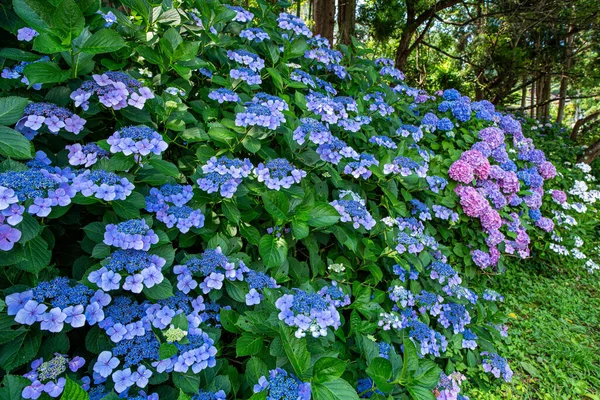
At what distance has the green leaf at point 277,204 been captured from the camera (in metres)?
1.39

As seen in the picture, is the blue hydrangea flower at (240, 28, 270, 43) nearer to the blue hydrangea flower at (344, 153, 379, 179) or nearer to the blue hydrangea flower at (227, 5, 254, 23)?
the blue hydrangea flower at (227, 5, 254, 23)

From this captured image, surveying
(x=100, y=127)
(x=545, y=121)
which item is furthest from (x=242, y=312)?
(x=545, y=121)

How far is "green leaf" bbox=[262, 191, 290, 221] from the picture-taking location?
139cm

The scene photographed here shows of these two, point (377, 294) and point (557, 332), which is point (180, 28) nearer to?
point (377, 294)

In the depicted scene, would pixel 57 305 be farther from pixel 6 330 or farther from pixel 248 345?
pixel 248 345

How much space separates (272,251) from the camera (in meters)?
1.40

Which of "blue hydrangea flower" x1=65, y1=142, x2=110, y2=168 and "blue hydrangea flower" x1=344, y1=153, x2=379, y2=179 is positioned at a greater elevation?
"blue hydrangea flower" x1=65, y1=142, x2=110, y2=168

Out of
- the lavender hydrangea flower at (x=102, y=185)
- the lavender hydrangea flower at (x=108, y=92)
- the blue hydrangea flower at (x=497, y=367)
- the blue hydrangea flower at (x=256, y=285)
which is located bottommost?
the blue hydrangea flower at (x=497, y=367)

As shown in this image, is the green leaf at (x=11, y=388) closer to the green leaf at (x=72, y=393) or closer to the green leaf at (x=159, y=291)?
the green leaf at (x=72, y=393)

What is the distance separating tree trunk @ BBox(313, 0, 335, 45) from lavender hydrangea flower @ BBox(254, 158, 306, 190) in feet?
11.0

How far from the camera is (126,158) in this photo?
1.22 metres

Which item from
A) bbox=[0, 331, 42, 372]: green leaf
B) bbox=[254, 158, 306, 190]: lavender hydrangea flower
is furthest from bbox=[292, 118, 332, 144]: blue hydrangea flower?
bbox=[0, 331, 42, 372]: green leaf

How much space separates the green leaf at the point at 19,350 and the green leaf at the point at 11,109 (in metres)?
0.62

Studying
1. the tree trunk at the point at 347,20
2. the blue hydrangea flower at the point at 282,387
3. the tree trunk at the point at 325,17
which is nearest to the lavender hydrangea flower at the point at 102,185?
the blue hydrangea flower at the point at 282,387
